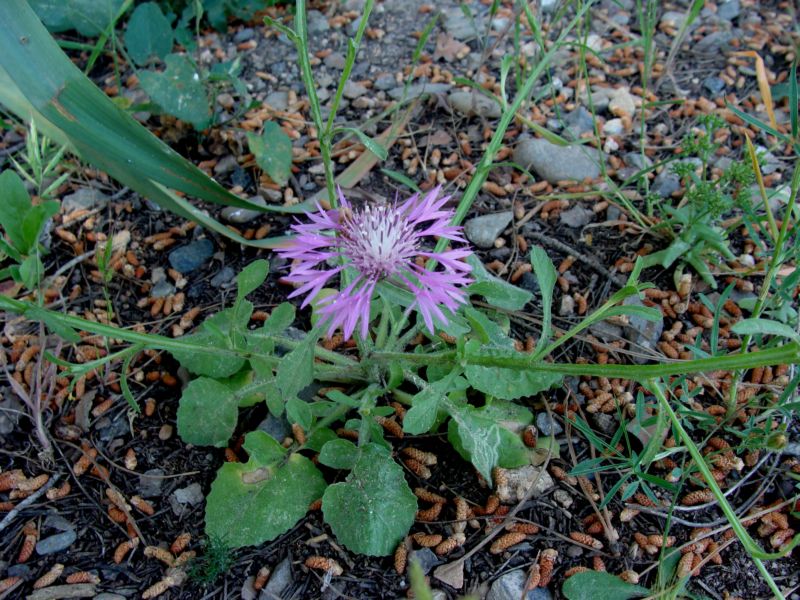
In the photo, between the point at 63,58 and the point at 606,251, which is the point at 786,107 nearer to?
the point at 606,251

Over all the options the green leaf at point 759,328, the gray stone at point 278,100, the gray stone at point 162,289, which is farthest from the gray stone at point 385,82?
the green leaf at point 759,328

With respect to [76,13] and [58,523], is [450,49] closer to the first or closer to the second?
[76,13]

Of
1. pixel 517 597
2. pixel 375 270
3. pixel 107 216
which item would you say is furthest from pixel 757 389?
pixel 107 216

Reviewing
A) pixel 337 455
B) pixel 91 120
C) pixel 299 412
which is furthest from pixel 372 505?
pixel 91 120

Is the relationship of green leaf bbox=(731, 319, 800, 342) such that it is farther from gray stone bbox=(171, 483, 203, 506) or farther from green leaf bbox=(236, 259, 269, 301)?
gray stone bbox=(171, 483, 203, 506)

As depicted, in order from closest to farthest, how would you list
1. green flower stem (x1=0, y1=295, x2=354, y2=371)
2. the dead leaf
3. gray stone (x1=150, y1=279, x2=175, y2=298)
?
green flower stem (x1=0, y1=295, x2=354, y2=371)
gray stone (x1=150, y1=279, x2=175, y2=298)
the dead leaf

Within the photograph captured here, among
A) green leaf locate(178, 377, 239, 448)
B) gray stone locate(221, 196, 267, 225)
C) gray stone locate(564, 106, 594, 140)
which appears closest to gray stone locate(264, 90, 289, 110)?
gray stone locate(221, 196, 267, 225)
